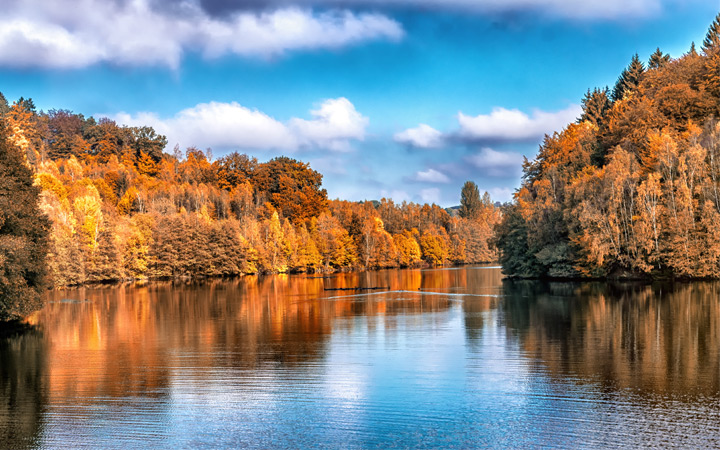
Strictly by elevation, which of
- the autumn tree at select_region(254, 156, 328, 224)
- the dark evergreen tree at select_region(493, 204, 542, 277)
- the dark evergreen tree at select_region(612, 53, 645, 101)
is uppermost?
the dark evergreen tree at select_region(612, 53, 645, 101)

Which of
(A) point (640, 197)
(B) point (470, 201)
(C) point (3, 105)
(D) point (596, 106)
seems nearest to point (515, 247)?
(A) point (640, 197)

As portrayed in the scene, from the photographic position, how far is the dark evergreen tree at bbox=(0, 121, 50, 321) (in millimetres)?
26141

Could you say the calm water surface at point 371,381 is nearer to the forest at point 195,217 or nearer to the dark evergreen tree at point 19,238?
the dark evergreen tree at point 19,238

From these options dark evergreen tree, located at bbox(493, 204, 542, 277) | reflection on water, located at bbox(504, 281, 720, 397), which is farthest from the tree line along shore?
reflection on water, located at bbox(504, 281, 720, 397)

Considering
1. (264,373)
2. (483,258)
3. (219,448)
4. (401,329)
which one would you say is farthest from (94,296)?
(483,258)

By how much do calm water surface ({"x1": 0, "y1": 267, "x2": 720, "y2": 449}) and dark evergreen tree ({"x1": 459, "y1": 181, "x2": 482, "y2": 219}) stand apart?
131595 mm

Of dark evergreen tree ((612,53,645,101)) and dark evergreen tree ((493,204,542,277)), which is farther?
dark evergreen tree ((612,53,645,101))

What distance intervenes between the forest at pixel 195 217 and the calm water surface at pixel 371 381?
3783cm

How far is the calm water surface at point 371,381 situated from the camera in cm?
1216

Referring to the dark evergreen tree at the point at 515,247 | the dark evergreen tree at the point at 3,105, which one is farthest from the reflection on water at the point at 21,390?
the dark evergreen tree at the point at 3,105

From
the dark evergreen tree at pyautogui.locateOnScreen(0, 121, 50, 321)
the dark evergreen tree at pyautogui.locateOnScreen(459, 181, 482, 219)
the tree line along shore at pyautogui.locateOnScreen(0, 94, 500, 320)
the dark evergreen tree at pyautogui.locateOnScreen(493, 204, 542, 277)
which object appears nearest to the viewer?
the dark evergreen tree at pyautogui.locateOnScreen(0, 121, 50, 321)

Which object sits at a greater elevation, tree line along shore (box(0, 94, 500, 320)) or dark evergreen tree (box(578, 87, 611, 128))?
dark evergreen tree (box(578, 87, 611, 128))

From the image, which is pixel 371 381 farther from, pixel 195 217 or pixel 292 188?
pixel 292 188

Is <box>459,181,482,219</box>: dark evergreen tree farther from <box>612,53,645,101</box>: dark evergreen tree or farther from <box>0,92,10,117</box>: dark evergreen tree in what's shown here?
<box>0,92,10,117</box>: dark evergreen tree
